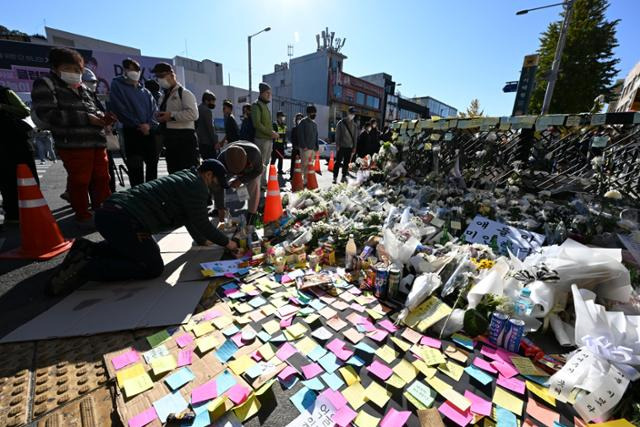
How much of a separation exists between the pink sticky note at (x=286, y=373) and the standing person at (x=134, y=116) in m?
3.40

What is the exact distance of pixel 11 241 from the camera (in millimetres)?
2857

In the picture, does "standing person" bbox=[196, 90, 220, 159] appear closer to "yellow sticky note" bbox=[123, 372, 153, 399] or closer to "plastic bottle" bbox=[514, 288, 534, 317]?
"yellow sticky note" bbox=[123, 372, 153, 399]

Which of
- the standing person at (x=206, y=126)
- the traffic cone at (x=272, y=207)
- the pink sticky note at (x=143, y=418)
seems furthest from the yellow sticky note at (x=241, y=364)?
the standing person at (x=206, y=126)

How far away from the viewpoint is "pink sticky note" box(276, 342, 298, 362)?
155 centimetres

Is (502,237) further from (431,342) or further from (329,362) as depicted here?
(329,362)

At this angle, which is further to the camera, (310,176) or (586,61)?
(586,61)

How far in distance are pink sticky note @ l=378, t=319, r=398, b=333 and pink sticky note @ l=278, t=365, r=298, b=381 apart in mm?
686

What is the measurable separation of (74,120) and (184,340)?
2690 mm

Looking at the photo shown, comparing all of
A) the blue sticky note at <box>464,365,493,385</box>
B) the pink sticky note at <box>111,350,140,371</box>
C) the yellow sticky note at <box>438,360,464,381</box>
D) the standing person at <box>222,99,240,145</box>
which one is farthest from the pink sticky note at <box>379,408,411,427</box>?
the standing person at <box>222,99,240,145</box>

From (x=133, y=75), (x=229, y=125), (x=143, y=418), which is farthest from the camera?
(x=229, y=125)

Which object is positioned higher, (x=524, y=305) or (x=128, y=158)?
(x=128, y=158)

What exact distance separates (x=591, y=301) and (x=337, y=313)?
1506 mm

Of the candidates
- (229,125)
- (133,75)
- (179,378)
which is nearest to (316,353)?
(179,378)

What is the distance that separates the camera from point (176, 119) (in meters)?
3.45
